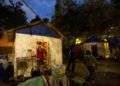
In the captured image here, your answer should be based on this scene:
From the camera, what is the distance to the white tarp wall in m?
3.92

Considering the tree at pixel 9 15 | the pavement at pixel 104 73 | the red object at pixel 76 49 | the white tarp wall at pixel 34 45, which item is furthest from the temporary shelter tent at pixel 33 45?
the pavement at pixel 104 73

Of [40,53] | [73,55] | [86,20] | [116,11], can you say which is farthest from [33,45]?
[116,11]

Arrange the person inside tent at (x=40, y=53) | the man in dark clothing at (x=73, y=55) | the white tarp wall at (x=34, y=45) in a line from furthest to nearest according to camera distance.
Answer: the man in dark clothing at (x=73, y=55) → the person inside tent at (x=40, y=53) → the white tarp wall at (x=34, y=45)

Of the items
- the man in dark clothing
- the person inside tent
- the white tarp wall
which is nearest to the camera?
the white tarp wall

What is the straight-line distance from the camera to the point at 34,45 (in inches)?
164

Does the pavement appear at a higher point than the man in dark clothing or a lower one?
lower

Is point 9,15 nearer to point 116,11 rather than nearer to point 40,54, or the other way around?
point 40,54

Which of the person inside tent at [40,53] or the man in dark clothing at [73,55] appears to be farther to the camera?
the man in dark clothing at [73,55]

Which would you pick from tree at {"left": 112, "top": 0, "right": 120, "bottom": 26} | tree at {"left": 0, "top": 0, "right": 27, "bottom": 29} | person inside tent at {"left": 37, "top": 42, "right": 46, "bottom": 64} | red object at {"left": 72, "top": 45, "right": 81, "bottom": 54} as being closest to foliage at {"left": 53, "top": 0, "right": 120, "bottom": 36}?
tree at {"left": 112, "top": 0, "right": 120, "bottom": 26}

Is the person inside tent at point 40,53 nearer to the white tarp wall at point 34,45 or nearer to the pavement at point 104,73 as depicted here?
the white tarp wall at point 34,45

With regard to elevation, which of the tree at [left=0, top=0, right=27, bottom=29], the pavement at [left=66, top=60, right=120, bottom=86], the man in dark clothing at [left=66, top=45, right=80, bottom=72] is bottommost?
the pavement at [left=66, top=60, right=120, bottom=86]

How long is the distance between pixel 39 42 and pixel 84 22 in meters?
0.80

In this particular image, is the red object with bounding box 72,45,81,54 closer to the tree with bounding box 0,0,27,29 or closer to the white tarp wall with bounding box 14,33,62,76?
the white tarp wall with bounding box 14,33,62,76

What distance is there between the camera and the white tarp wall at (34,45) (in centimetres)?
392
